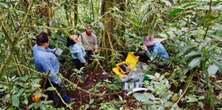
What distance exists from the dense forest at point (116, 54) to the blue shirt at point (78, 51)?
0.17 m

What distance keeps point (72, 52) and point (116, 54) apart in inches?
36.9

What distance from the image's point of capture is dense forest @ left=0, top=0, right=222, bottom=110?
302cm

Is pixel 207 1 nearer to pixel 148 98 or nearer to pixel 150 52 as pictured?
pixel 148 98

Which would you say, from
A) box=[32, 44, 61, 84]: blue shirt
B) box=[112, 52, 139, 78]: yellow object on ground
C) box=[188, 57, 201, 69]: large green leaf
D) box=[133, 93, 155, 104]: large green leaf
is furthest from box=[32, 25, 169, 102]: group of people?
box=[188, 57, 201, 69]: large green leaf

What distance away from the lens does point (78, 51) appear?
8.33 metres

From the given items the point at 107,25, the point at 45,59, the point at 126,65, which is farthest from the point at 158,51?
the point at 45,59

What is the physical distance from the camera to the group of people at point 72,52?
607cm

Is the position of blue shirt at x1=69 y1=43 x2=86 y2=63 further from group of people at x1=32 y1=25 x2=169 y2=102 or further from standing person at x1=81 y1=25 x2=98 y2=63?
standing person at x1=81 y1=25 x2=98 y2=63

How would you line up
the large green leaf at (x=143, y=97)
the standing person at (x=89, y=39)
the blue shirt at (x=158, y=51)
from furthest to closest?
1. the standing person at (x=89, y=39)
2. the blue shirt at (x=158, y=51)
3. the large green leaf at (x=143, y=97)

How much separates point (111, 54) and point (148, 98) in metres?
5.49

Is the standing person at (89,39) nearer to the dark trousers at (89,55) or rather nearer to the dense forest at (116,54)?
the dense forest at (116,54)

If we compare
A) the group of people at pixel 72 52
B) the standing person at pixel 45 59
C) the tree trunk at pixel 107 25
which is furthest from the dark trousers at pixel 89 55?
the standing person at pixel 45 59

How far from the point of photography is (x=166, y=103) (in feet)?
9.80

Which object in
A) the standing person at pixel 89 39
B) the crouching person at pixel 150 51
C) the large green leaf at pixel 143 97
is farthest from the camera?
the standing person at pixel 89 39
